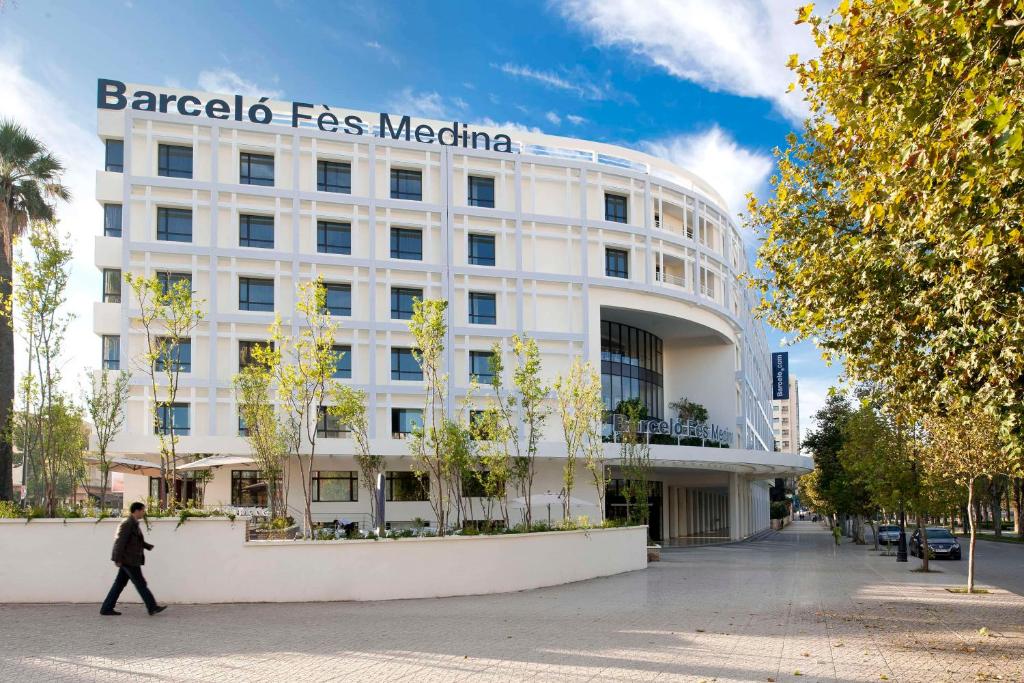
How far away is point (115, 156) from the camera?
125 feet

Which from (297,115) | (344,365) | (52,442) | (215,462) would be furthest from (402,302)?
(52,442)

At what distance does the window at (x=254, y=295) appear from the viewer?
122ft

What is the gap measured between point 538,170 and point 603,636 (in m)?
31.7

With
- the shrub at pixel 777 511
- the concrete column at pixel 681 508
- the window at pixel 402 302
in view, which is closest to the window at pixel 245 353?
the window at pixel 402 302

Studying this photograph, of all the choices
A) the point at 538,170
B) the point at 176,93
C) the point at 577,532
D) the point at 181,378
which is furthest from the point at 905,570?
the point at 176,93

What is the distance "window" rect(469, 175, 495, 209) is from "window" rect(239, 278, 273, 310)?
996cm

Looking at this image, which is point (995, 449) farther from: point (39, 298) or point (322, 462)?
point (322, 462)

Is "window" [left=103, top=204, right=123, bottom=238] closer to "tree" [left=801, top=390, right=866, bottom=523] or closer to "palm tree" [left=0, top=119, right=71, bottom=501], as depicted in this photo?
"palm tree" [left=0, top=119, right=71, bottom=501]

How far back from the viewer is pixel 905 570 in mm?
26469

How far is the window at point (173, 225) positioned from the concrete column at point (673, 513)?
103 feet

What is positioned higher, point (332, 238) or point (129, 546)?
point (332, 238)

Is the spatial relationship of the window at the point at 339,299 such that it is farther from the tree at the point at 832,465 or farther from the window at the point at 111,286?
the tree at the point at 832,465

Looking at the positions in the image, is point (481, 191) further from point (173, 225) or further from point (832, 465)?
point (832, 465)

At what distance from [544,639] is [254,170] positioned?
1219 inches
